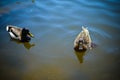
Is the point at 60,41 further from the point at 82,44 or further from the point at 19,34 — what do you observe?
the point at 19,34

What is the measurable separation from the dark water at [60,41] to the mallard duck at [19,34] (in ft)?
0.72

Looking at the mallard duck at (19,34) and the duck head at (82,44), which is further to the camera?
the mallard duck at (19,34)

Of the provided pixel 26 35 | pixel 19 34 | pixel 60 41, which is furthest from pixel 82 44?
pixel 19 34

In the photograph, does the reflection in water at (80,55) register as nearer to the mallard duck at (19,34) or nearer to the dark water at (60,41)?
the dark water at (60,41)

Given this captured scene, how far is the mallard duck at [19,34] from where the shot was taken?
30.3 ft

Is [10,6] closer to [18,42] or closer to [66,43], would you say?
[18,42]

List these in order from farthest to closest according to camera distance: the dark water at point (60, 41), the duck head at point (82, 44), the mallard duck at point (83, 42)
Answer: the mallard duck at point (83, 42) → the duck head at point (82, 44) → the dark water at point (60, 41)

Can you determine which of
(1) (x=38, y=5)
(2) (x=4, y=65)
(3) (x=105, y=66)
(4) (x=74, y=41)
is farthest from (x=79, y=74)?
(1) (x=38, y=5)

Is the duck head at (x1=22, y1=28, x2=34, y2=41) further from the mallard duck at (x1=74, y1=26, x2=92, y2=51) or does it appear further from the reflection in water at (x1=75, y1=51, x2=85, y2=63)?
the reflection in water at (x1=75, y1=51, x2=85, y2=63)

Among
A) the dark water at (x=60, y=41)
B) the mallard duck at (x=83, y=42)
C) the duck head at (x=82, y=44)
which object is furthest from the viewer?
the mallard duck at (x=83, y=42)

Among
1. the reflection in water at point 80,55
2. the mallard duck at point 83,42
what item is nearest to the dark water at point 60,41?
the reflection in water at point 80,55

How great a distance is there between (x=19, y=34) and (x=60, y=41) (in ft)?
5.93

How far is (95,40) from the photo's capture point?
907 cm

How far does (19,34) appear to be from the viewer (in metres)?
9.38
